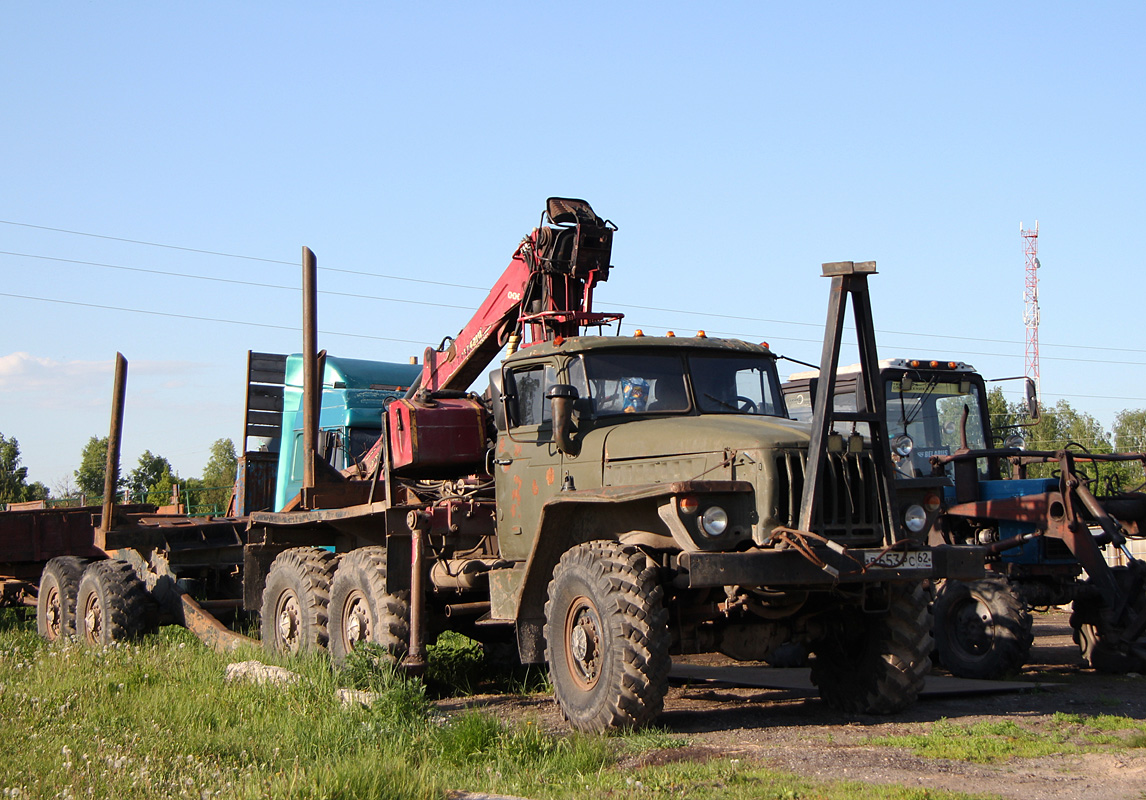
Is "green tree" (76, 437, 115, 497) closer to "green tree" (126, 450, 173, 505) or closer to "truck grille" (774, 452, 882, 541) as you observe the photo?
"green tree" (126, 450, 173, 505)

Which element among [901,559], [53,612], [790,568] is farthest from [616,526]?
[53,612]

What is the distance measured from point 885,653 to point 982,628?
283 cm

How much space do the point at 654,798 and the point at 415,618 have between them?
12.7 ft

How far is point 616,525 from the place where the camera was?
7.81 meters

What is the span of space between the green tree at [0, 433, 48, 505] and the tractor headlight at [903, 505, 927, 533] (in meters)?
51.4

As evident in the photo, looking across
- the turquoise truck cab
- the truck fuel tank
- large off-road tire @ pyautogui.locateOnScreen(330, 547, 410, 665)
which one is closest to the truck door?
the truck fuel tank

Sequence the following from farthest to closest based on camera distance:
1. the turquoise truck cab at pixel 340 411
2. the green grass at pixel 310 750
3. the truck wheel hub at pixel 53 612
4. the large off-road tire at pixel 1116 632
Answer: the turquoise truck cab at pixel 340 411 < the truck wheel hub at pixel 53 612 < the large off-road tire at pixel 1116 632 < the green grass at pixel 310 750

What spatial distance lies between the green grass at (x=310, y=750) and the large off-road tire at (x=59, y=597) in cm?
463

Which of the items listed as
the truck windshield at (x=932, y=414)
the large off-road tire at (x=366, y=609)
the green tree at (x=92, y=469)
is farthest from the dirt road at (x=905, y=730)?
the green tree at (x=92, y=469)

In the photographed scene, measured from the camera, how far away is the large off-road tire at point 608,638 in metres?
6.85

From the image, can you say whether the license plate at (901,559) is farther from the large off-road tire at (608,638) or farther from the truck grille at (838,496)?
the large off-road tire at (608,638)

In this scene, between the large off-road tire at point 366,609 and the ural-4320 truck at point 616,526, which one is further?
the large off-road tire at point 366,609

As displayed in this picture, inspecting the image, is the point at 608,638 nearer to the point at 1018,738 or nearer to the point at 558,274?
the point at 1018,738

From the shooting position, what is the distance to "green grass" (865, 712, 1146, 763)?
6438 millimetres
